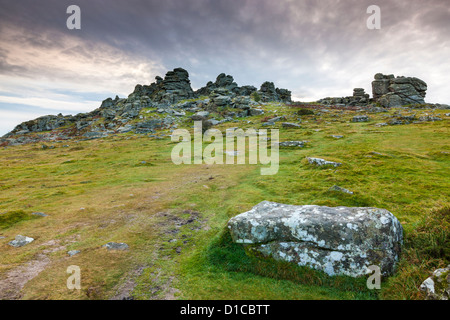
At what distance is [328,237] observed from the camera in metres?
7.97

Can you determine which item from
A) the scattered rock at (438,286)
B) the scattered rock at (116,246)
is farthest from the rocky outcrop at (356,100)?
the scattered rock at (116,246)

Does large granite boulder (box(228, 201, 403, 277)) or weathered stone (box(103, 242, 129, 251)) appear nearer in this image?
large granite boulder (box(228, 201, 403, 277))

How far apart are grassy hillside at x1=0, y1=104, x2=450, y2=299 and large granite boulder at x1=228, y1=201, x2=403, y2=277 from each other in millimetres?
393

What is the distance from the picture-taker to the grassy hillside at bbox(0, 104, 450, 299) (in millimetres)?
7352

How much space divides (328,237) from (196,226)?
845 centimetres

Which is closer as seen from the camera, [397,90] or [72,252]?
[72,252]

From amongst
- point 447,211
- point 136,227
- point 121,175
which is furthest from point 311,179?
point 121,175

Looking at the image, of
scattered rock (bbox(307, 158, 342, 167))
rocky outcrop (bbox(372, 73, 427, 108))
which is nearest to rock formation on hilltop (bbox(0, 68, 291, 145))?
rocky outcrop (bbox(372, 73, 427, 108))

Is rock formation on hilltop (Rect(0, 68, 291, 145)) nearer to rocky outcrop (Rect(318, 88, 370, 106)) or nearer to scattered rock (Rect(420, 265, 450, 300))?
rocky outcrop (Rect(318, 88, 370, 106))

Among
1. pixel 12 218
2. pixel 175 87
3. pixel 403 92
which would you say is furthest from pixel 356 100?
pixel 12 218

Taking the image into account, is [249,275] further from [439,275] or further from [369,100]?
[369,100]

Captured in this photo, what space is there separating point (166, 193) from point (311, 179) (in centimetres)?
1501

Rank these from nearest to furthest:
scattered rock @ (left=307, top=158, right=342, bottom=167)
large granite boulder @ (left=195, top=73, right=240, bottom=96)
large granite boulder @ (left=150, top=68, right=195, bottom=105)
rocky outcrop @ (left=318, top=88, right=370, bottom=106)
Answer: scattered rock @ (left=307, top=158, right=342, bottom=167), rocky outcrop @ (left=318, top=88, right=370, bottom=106), large granite boulder @ (left=150, top=68, right=195, bottom=105), large granite boulder @ (left=195, top=73, right=240, bottom=96)

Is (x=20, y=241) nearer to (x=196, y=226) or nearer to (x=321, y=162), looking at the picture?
(x=196, y=226)
